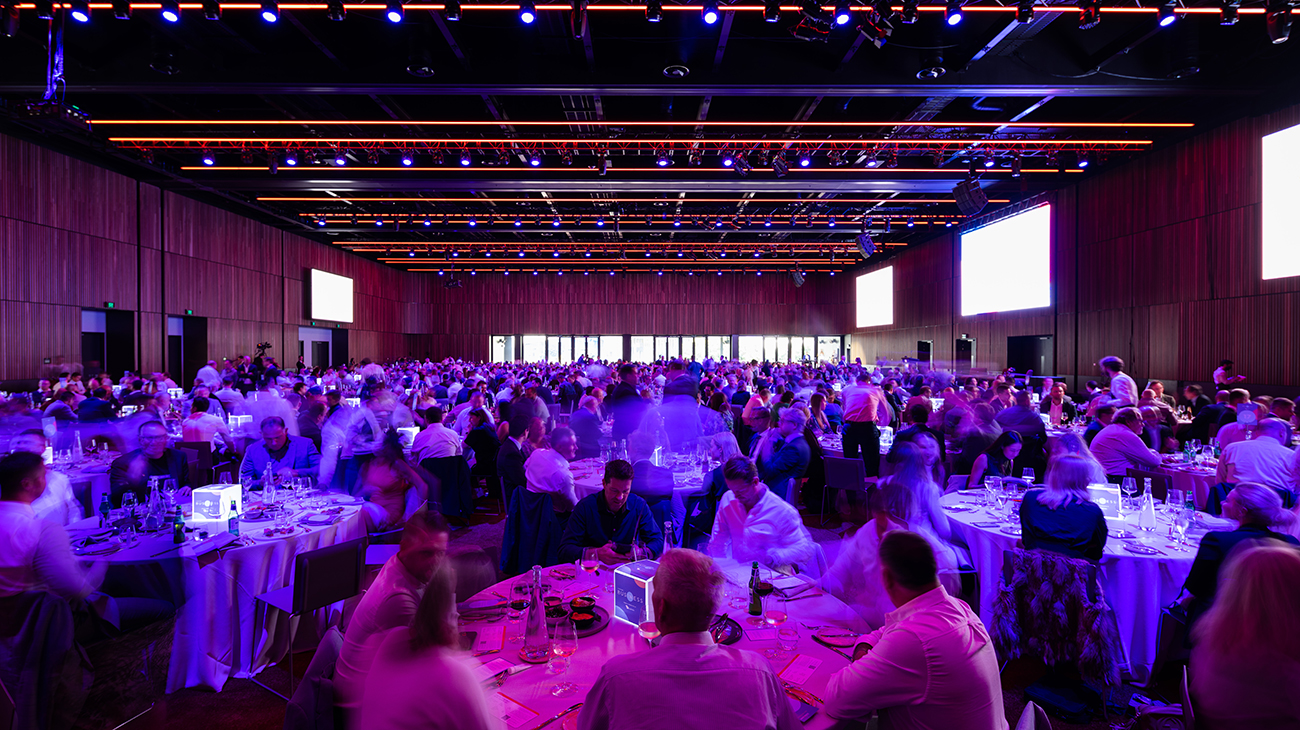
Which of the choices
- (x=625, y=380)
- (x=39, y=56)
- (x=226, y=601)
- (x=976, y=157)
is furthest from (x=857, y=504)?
(x=39, y=56)

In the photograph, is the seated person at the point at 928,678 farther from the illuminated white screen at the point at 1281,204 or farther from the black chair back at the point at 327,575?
the illuminated white screen at the point at 1281,204

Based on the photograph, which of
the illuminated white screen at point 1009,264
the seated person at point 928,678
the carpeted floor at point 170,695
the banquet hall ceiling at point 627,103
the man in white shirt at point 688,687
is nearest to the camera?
the man in white shirt at point 688,687

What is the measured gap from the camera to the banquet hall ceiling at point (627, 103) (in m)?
7.60

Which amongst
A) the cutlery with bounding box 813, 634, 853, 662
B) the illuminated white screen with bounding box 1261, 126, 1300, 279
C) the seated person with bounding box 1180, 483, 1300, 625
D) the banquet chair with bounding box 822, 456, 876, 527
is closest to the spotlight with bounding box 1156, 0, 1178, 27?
the illuminated white screen with bounding box 1261, 126, 1300, 279

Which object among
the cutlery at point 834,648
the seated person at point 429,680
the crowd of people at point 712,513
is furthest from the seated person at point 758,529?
the seated person at point 429,680

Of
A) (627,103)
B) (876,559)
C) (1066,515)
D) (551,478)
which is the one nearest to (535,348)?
(627,103)

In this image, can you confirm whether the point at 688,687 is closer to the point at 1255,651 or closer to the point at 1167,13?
the point at 1255,651

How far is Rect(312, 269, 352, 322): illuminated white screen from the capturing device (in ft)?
63.0

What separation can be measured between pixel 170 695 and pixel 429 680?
294 cm

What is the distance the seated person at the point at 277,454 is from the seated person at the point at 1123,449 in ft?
21.7

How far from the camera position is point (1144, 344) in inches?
428

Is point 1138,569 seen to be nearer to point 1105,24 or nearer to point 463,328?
point 1105,24

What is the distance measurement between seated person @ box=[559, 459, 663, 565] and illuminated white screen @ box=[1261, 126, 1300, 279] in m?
9.58

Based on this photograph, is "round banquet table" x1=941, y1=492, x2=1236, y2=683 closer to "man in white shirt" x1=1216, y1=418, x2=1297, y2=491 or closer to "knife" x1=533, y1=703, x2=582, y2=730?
"man in white shirt" x1=1216, y1=418, x2=1297, y2=491
